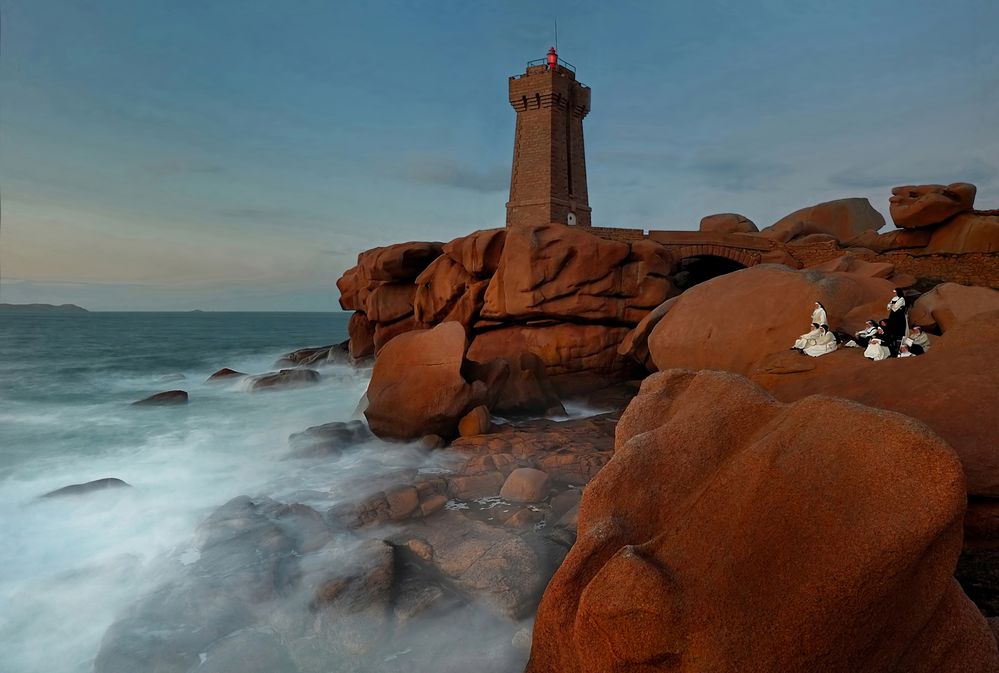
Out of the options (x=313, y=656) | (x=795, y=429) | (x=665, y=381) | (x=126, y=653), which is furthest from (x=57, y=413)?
(x=795, y=429)

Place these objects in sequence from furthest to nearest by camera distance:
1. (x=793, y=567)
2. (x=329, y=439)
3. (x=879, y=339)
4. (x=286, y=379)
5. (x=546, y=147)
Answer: (x=546, y=147), (x=286, y=379), (x=329, y=439), (x=879, y=339), (x=793, y=567)

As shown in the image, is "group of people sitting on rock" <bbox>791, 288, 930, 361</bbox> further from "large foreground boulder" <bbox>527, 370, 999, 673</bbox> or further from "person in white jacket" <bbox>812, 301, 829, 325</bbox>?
"large foreground boulder" <bbox>527, 370, 999, 673</bbox>

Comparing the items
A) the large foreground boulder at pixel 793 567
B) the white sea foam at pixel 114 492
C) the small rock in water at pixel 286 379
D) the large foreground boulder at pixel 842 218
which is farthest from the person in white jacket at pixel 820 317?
the large foreground boulder at pixel 842 218

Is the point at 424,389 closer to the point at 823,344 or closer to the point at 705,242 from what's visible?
the point at 823,344

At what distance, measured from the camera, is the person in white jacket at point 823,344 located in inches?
364

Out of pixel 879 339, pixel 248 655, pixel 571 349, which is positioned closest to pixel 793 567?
pixel 248 655

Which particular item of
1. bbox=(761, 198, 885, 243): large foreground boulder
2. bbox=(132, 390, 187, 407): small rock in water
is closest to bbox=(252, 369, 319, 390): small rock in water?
bbox=(132, 390, 187, 407): small rock in water

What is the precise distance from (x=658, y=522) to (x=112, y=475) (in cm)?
1274

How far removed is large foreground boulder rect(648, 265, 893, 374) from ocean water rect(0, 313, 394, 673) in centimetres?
650

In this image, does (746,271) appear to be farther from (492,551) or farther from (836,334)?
(492,551)

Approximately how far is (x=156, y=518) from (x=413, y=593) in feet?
18.7

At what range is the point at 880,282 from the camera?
12305 mm

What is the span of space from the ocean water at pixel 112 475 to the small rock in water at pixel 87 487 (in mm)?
176

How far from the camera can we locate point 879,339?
8531 mm
